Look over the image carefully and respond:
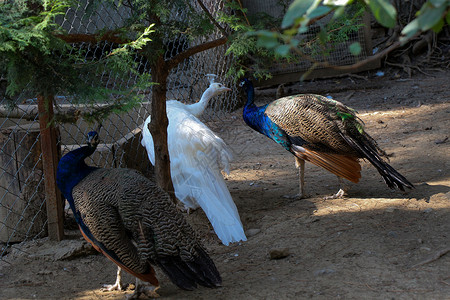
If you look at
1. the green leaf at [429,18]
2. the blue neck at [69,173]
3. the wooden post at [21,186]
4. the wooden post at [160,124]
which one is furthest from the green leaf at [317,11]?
the wooden post at [21,186]

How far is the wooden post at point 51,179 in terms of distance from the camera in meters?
3.73

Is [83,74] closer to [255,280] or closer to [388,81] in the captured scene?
→ [255,280]

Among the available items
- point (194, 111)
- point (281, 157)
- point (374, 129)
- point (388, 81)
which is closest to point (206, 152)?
point (194, 111)

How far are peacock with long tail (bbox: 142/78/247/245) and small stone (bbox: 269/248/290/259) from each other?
1.09 ft

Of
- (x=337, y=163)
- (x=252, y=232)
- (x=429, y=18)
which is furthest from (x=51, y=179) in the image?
(x=429, y=18)

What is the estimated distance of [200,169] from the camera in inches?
172

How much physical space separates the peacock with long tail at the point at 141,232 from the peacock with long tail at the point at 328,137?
5.87ft

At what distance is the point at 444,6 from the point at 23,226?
3.79 meters

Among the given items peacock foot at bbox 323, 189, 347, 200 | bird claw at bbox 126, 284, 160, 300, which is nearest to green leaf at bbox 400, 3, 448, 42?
bird claw at bbox 126, 284, 160, 300

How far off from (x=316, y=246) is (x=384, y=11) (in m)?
2.77

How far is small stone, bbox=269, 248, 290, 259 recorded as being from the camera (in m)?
3.53

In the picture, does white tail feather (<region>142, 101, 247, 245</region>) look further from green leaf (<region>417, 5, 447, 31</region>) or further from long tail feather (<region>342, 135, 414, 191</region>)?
green leaf (<region>417, 5, 447, 31</region>)

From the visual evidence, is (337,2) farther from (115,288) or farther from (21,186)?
(21,186)

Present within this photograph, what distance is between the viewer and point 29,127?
402cm
